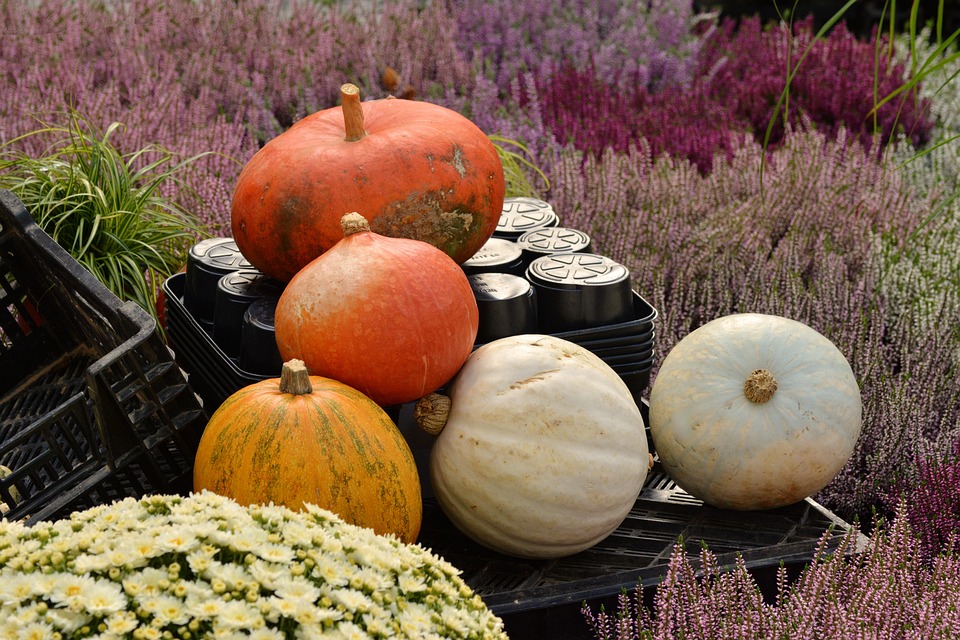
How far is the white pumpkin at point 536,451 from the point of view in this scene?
1.93m

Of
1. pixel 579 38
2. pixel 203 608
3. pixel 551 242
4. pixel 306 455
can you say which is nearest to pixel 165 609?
pixel 203 608

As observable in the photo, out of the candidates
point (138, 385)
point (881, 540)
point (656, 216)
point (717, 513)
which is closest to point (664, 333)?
point (656, 216)

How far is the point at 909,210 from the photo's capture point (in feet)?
13.3

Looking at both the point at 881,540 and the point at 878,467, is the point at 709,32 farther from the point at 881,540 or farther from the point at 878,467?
the point at 881,540

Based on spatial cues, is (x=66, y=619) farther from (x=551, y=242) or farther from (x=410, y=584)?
(x=551, y=242)

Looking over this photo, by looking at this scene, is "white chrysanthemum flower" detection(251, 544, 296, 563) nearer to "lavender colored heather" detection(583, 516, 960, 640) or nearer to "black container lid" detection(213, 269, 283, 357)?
"lavender colored heather" detection(583, 516, 960, 640)

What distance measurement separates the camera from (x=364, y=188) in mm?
2174

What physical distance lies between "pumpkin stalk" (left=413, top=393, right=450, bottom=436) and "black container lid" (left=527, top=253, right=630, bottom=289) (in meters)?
0.44

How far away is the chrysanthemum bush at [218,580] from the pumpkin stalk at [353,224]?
0.68m

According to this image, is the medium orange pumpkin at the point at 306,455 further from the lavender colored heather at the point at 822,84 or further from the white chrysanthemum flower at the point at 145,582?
the lavender colored heather at the point at 822,84

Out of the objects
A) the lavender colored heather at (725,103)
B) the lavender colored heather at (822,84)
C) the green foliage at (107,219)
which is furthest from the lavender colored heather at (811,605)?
the lavender colored heather at (822,84)

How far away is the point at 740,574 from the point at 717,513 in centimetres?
44

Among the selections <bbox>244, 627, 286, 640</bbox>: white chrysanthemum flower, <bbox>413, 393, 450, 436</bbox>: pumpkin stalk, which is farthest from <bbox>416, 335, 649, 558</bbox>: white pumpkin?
<bbox>244, 627, 286, 640</bbox>: white chrysanthemum flower

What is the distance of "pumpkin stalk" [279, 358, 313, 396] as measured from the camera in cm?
180
